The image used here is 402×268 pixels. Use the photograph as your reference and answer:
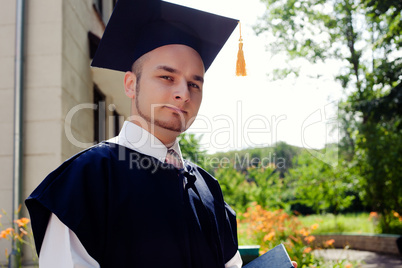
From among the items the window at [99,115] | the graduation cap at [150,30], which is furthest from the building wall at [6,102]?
the graduation cap at [150,30]

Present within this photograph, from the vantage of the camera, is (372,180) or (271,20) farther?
(271,20)

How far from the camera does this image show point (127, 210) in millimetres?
1364

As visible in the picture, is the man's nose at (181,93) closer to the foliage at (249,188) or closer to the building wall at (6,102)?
the building wall at (6,102)

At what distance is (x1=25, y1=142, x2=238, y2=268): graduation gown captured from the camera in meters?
1.25

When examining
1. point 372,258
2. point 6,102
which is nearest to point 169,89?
point 6,102

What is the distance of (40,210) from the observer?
125 cm

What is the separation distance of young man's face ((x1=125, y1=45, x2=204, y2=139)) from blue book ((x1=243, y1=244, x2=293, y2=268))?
695 mm

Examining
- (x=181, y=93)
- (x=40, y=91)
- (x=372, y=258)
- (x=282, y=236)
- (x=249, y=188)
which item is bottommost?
(x=372, y=258)

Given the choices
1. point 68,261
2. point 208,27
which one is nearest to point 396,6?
point 208,27

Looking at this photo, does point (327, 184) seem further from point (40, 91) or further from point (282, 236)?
point (40, 91)

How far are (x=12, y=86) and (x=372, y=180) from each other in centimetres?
1114

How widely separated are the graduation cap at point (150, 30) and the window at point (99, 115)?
449 cm

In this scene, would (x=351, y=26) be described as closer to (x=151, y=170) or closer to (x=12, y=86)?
(x=12, y=86)

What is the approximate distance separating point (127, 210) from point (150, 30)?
2.96 feet
